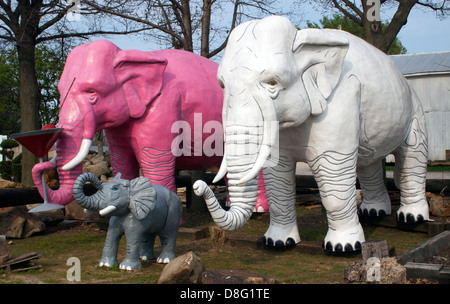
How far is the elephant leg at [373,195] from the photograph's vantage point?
6.58 m

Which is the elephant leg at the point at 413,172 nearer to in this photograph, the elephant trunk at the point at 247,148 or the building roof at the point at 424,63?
the elephant trunk at the point at 247,148

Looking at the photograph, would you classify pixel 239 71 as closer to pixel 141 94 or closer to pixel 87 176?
pixel 87 176

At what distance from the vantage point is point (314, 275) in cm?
448

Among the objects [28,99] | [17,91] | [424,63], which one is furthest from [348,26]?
[28,99]

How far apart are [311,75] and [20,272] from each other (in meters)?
3.05

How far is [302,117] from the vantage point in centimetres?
456

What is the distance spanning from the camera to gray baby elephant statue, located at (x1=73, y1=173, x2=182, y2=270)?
4.57 metres

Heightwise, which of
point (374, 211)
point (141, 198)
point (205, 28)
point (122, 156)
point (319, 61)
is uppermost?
point (205, 28)

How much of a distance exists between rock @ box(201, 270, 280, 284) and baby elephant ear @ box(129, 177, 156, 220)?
997mm

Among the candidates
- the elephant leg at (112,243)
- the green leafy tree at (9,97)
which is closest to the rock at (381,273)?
the elephant leg at (112,243)

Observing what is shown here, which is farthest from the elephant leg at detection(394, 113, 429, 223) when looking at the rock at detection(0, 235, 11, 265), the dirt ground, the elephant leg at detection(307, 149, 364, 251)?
the rock at detection(0, 235, 11, 265)

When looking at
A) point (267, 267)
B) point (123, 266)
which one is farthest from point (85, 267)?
point (267, 267)

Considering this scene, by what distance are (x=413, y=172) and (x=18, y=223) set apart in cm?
484

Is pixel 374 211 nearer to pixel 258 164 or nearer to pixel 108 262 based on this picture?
pixel 258 164
